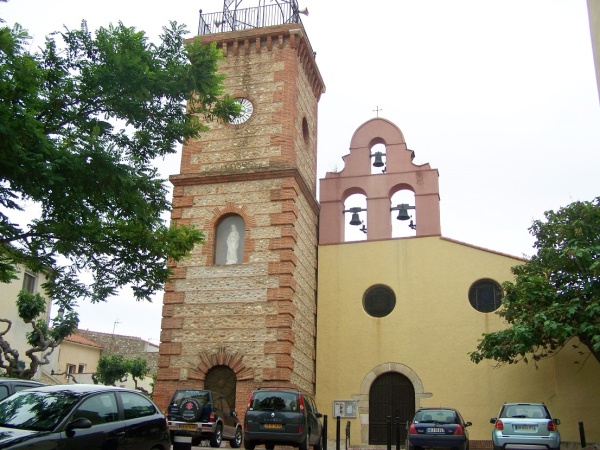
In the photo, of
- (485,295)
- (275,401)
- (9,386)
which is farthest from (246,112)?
(9,386)

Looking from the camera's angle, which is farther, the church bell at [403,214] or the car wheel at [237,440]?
the church bell at [403,214]

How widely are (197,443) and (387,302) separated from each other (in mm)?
9592

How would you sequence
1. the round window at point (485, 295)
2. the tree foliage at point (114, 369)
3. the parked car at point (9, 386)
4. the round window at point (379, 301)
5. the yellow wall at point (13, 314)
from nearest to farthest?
the parked car at point (9, 386) < the round window at point (485, 295) < the round window at point (379, 301) < the yellow wall at point (13, 314) < the tree foliage at point (114, 369)

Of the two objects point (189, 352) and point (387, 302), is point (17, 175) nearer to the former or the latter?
point (189, 352)

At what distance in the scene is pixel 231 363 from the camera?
20734mm

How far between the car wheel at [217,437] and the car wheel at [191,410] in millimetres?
567

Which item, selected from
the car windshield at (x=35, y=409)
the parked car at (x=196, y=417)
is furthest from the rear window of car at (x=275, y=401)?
the car windshield at (x=35, y=409)

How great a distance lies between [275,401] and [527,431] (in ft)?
18.8

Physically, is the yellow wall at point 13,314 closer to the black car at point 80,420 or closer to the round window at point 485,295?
the round window at point 485,295

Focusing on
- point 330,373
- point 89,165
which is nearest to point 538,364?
point 330,373

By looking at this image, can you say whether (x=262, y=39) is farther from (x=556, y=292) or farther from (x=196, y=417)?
(x=196, y=417)

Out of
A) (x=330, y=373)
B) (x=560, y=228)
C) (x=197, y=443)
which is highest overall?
(x=560, y=228)

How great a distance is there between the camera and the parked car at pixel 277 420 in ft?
46.8

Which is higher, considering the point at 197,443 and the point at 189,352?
the point at 189,352
